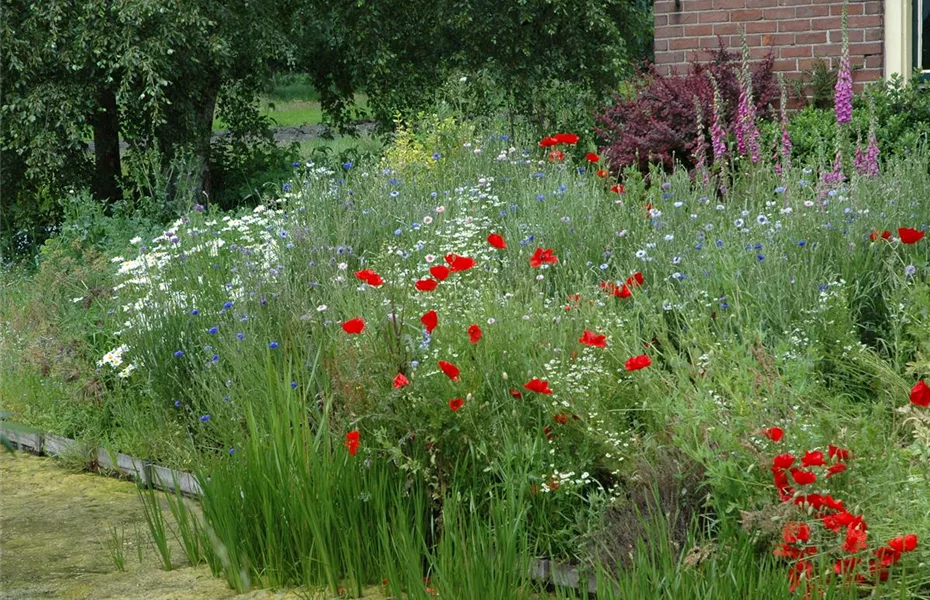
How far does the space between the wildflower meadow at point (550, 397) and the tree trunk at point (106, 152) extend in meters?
A: 6.24

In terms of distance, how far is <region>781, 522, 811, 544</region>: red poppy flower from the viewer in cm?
327

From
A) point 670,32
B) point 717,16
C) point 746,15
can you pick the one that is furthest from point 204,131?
point 746,15

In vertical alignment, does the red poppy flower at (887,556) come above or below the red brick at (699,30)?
below

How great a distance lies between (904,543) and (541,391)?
4.03 feet

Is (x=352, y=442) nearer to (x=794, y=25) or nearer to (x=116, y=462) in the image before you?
(x=116, y=462)

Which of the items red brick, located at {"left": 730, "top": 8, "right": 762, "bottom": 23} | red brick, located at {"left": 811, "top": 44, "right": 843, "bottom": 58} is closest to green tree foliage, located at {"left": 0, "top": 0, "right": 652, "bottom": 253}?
red brick, located at {"left": 730, "top": 8, "right": 762, "bottom": 23}

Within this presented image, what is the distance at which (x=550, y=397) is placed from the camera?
4.17 metres

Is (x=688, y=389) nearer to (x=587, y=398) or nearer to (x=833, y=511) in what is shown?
(x=587, y=398)

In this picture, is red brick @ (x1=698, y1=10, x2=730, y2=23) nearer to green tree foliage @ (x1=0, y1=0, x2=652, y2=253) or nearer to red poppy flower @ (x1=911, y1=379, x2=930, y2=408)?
green tree foliage @ (x1=0, y1=0, x2=652, y2=253)

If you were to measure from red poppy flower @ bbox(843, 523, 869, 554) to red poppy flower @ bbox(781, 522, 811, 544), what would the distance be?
113 millimetres

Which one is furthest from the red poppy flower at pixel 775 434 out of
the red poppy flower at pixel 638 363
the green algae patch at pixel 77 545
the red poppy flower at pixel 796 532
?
the green algae patch at pixel 77 545

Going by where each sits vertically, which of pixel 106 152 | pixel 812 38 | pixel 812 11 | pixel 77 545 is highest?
pixel 812 11

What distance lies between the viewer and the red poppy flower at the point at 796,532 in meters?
3.27

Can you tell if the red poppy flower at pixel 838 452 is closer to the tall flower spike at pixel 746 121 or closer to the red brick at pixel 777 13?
the tall flower spike at pixel 746 121
